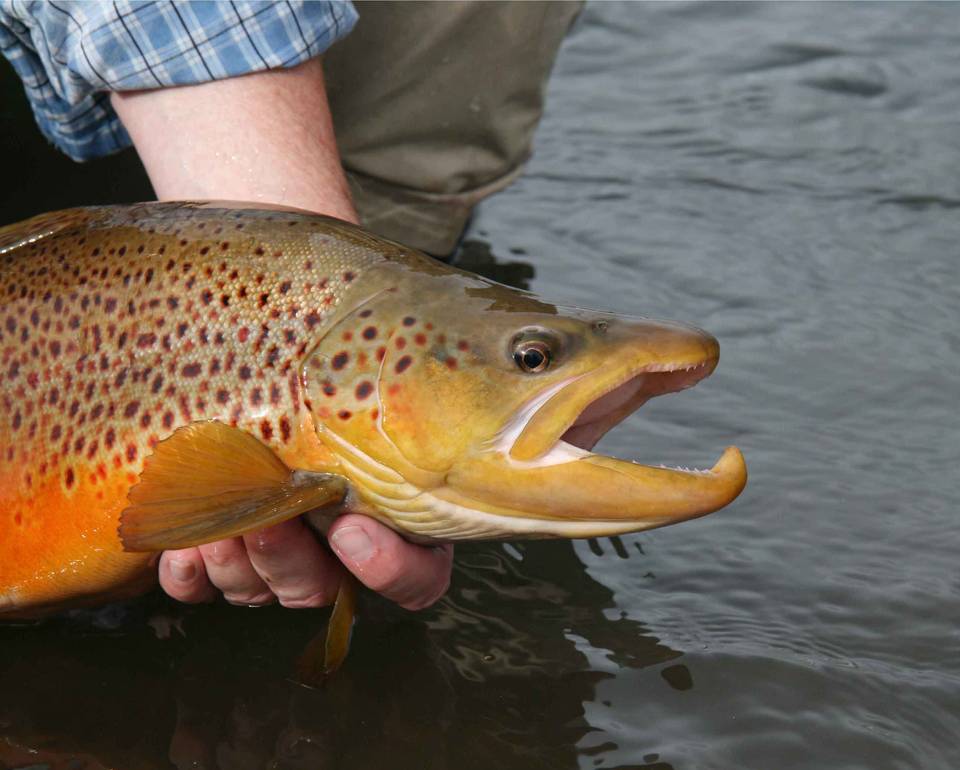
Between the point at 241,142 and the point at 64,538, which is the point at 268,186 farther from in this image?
the point at 64,538

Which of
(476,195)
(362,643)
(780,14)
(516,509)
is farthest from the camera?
(780,14)

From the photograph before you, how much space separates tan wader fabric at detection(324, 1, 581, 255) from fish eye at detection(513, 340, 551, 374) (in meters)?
1.82

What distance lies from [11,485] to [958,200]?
10.6 ft

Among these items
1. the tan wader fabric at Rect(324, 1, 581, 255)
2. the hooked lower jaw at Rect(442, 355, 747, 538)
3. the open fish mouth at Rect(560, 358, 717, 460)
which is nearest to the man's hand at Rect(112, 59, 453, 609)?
the hooked lower jaw at Rect(442, 355, 747, 538)

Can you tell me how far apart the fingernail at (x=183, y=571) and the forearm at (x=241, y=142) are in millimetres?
721

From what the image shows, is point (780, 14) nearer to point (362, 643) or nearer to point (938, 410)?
point (938, 410)

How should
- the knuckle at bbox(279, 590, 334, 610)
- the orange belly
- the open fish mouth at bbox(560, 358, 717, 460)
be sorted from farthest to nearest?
the knuckle at bbox(279, 590, 334, 610) → the orange belly → the open fish mouth at bbox(560, 358, 717, 460)

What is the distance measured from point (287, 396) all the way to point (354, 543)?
263 mm

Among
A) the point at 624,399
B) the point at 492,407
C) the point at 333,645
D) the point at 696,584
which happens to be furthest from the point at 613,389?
the point at 696,584

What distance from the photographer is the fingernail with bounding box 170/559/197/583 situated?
7.70ft

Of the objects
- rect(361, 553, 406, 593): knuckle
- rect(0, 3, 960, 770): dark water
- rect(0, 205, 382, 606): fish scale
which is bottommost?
rect(0, 3, 960, 770): dark water

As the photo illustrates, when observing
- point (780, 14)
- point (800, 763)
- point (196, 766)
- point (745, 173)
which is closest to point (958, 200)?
point (745, 173)

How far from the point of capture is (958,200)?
4.42 metres

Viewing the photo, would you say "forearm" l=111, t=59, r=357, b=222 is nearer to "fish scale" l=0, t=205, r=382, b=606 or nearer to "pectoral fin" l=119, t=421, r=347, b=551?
"fish scale" l=0, t=205, r=382, b=606
